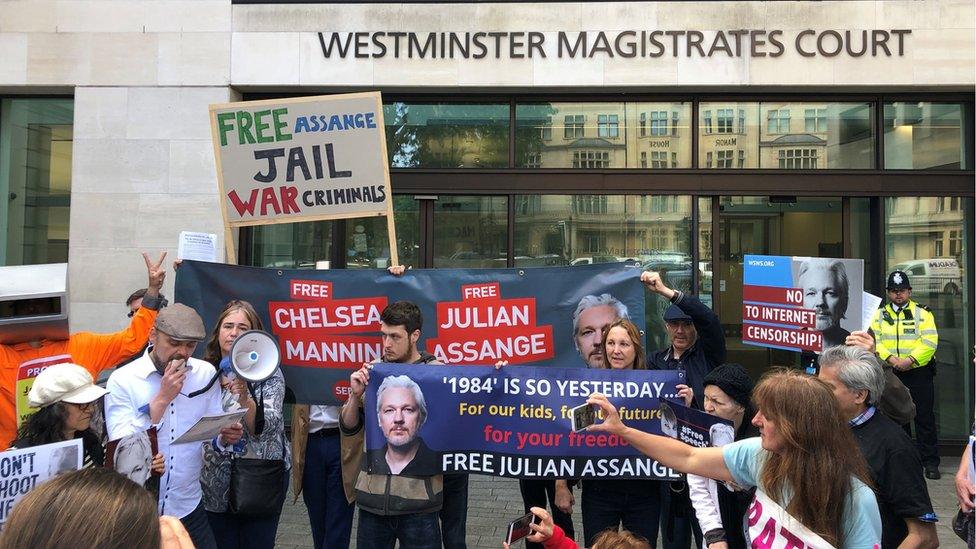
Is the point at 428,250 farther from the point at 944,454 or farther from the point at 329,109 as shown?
the point at 944,454

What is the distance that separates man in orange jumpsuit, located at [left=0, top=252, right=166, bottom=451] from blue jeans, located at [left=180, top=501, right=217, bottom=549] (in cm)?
100

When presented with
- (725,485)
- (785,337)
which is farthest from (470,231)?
(725,485)

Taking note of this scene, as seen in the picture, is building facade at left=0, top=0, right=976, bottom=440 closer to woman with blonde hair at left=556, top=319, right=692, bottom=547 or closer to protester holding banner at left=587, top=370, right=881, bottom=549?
woman with blonde hair at left=556, top=319, right=692, bottom=547

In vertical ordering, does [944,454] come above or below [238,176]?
below

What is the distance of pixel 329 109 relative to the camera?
529 cm

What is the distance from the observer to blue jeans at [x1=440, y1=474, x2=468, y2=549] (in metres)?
4.39

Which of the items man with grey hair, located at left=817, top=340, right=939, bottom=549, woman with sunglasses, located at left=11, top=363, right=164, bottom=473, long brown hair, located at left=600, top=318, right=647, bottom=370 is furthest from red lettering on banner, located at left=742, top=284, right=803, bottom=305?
woman with sunglasses, located at left=11, top=363, right=164, bottom=473

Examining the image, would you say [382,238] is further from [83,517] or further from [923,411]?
[83,517]

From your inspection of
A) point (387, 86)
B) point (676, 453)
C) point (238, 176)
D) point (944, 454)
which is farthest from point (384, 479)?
point (944, 454)

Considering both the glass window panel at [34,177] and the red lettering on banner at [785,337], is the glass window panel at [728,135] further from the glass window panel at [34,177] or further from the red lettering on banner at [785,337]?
the glass window panel at [34,177]

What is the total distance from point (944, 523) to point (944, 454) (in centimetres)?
283

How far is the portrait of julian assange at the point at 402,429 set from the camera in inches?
163

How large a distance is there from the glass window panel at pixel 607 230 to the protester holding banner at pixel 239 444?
5.34 meters

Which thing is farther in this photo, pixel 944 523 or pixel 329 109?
pixel 944 523
